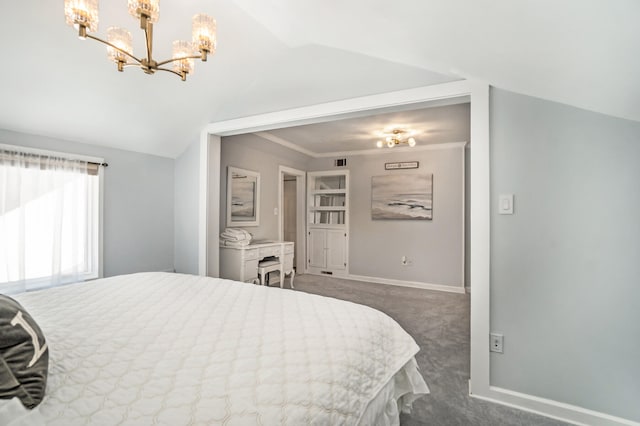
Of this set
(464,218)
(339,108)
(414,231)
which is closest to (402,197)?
(414,231)

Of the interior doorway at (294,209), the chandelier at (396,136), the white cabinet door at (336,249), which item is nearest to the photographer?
the chandelier at (396,136)

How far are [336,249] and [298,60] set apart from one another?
3.79 m

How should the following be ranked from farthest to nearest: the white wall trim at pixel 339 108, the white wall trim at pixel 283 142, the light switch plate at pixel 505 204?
the white wall trim at pixel 283 142
the white wall trim at pixel 339 108
the light switch plate at pixel 505 204

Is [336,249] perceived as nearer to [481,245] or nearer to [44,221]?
[481,245]

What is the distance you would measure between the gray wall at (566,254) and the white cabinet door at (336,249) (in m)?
3.77

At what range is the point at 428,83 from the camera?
2.23 meters

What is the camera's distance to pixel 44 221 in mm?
2672

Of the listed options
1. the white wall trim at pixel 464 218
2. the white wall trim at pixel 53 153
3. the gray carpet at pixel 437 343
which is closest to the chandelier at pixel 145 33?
the white wall trim at pixel 53 153

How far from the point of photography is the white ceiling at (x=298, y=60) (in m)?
1.35

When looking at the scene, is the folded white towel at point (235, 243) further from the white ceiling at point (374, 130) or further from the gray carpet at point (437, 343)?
the white ceiling at point (374, 130)

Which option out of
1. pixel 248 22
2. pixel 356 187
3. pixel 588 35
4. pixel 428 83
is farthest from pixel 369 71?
pixel 356 187

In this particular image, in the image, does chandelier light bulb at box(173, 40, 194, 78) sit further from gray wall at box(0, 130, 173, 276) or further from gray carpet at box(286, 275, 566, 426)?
gray carpet at box(286, 275, 566, 426)

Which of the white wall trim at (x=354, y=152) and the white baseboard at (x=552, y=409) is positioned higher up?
the white wall trim at (x=354, y=152)

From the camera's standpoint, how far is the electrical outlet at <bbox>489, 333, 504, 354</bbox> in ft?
6.48
